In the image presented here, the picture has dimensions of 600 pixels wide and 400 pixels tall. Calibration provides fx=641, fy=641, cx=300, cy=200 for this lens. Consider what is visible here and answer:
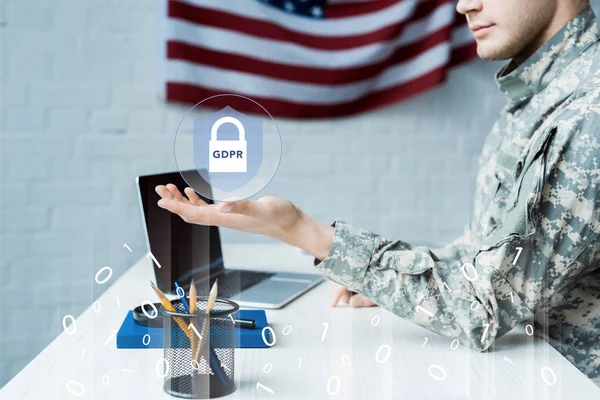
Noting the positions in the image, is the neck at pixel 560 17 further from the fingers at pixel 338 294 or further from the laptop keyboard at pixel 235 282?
the laptop keyboard at pixel 235 282

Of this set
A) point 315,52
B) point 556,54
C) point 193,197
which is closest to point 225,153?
point 193,197

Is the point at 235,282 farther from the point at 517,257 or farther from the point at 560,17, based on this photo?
the point at 560,17

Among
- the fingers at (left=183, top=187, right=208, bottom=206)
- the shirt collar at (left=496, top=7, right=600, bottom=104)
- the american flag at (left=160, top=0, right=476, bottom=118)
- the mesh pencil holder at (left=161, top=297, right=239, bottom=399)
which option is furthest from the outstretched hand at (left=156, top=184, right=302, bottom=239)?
the american flag at (left=160, top=0, right=476, bottom=118)

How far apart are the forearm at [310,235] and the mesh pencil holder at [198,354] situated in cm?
19

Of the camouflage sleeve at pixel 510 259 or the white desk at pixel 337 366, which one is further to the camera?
the camouflage sleeve at pixel 510 259

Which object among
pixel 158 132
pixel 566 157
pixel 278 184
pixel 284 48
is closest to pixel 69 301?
pixel 158 132

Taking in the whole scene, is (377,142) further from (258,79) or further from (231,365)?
(231,365)

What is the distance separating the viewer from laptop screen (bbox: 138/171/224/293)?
1147 mm

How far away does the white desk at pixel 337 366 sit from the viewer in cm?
77

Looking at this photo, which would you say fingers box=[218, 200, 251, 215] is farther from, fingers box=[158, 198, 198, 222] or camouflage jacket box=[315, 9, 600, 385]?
camouflage jacket box=[315, 9, 600, 385]

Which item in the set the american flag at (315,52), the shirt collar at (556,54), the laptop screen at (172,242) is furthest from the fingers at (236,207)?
the american flag at (315,52)

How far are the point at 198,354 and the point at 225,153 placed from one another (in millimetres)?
232

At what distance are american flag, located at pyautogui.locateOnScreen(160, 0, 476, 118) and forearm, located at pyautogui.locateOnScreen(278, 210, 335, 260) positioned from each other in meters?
1.15

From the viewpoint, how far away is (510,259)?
2.99ft
